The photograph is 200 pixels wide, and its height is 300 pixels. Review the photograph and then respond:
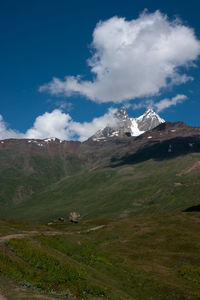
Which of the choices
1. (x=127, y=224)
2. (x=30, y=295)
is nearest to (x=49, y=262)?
(x=30, y=295)

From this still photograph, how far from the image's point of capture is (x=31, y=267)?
35.6 m

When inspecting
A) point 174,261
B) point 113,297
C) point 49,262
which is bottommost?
point 174,261

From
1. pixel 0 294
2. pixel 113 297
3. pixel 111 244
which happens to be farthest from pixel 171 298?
pixel 111 244

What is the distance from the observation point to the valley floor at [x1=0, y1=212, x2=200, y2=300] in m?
31.8

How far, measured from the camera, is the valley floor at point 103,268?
104 feet

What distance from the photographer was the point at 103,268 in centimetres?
4581

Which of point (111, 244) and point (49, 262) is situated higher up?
point (49, 262)

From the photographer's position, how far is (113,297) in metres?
33.2

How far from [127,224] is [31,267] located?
62856 mm

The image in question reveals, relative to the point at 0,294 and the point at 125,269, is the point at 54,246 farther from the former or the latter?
the point at 0,294

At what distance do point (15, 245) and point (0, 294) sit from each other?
1875cm

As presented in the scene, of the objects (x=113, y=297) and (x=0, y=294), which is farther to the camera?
(x=113, y=297)

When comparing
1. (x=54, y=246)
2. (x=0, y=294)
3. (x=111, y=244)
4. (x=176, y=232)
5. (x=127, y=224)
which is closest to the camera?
(x=0, y=294)

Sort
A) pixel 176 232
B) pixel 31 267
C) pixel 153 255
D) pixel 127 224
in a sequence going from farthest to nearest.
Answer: pixel 127 224
pixel 176 232
pixel 153 255
pixel 31 267
